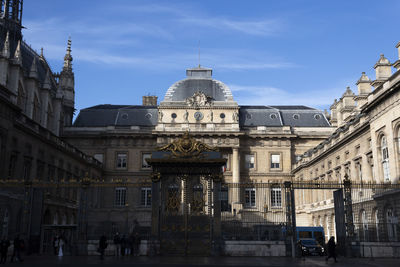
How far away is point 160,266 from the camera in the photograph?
50.1 feet

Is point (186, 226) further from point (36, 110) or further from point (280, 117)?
point (280, 117)

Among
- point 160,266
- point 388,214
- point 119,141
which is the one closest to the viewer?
point 160,266

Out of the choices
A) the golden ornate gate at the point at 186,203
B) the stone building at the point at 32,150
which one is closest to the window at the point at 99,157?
the stone building at the point at 32,150

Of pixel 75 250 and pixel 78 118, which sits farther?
pixel 78 118

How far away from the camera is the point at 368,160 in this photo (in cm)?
3197

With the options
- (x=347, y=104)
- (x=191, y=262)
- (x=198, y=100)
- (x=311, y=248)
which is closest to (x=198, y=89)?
(x=198, y=100)

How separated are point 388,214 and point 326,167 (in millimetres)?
15748

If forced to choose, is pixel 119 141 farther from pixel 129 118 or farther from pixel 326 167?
pixel 326 167

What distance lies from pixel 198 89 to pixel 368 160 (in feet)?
95.4

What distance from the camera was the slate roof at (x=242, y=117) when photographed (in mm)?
58719

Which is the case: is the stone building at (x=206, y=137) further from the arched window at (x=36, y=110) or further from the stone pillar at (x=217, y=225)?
the stone pillar at (x=217, y=225)

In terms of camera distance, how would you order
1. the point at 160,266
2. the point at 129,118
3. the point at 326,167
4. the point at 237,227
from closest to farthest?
the point at 160,266
the point at 237,227
the point at 326,167
the point at 129,118

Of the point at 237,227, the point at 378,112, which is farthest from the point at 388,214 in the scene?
the point at 237,227

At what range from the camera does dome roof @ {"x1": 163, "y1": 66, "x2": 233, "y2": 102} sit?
5659 centimetres
